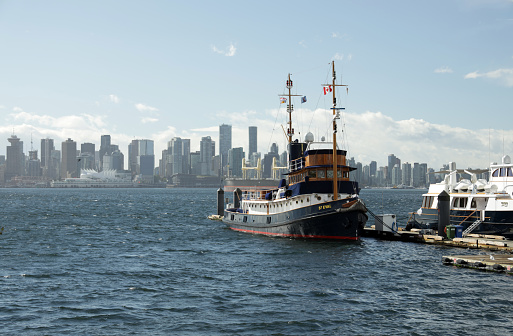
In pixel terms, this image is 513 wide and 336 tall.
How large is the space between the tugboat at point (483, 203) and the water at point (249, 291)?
7391 millimetres

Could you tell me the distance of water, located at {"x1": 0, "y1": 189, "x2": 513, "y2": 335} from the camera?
2222 centimetres

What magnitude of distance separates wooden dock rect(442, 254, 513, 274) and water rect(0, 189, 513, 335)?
2.31 feet

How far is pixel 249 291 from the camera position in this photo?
93.1ft

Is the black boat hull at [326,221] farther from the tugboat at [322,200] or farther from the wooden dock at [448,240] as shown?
the wooden dock at [448,240]

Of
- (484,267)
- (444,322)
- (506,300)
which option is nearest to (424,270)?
(484,267)

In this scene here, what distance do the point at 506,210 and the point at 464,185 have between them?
21.1 feet

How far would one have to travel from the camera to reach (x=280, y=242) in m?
48.1

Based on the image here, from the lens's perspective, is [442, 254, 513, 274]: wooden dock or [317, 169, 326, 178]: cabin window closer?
[442, 254, 513, 274]: wooden dock

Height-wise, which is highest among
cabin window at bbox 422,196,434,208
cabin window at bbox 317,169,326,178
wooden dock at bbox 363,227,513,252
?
cabin window at bbox 317,169,326,178

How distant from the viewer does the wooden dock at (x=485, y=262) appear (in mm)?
32656

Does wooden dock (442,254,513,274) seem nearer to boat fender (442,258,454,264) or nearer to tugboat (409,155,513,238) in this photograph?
boat fender (442,258,454,264)

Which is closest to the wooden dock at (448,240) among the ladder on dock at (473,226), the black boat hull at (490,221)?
the ladder on dock at (473,226)

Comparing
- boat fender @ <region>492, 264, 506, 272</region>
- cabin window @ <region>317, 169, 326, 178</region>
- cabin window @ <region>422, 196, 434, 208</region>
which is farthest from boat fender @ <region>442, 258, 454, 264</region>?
cabin window @ <region>422, 196, 434, 208</region>

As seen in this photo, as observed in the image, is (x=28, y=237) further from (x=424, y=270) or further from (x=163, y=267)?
(x=424, y=270)
